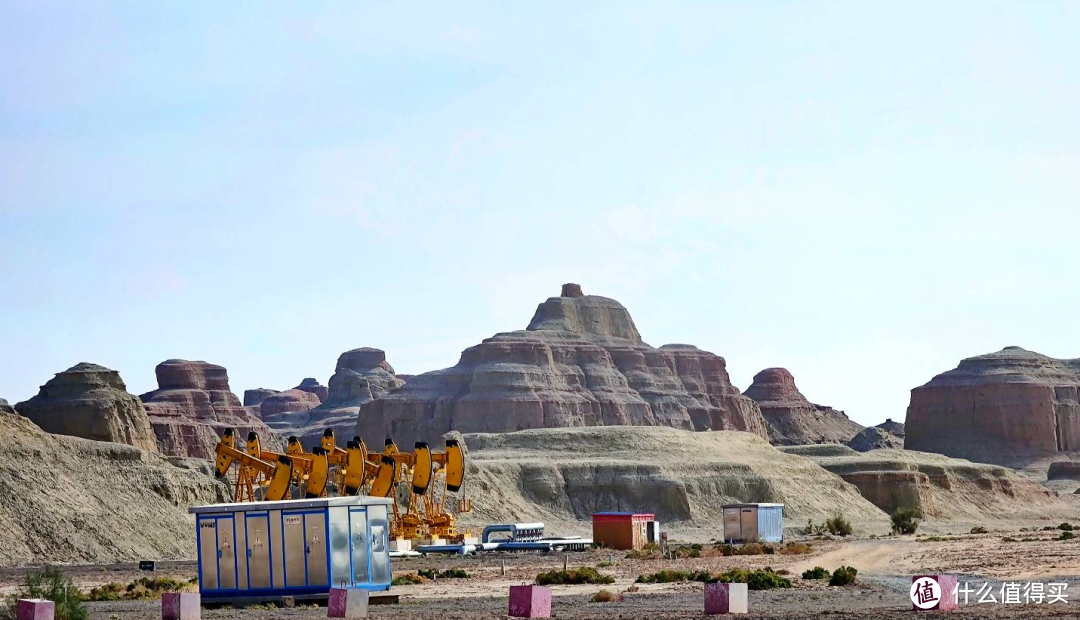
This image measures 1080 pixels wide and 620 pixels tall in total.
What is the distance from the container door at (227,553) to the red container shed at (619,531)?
115ft

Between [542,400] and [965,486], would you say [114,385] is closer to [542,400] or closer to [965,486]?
[542,400]

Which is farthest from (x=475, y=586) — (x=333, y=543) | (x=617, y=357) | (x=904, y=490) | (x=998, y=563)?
(x=617, y=357)

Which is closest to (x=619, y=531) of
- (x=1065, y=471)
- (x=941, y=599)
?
(x=941, y=599)

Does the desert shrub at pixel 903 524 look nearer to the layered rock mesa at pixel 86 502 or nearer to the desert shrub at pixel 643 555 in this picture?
the desert shrub at pixel 643 555

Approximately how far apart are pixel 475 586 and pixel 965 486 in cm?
11125

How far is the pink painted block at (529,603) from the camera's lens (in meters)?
29.9

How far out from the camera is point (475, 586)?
144 ft

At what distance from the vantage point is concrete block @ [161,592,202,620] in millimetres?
31422

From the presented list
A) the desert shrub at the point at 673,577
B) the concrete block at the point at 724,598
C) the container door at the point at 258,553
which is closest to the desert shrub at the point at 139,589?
the container door at the point at 258,553

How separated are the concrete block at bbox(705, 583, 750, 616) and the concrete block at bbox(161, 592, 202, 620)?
1022cm

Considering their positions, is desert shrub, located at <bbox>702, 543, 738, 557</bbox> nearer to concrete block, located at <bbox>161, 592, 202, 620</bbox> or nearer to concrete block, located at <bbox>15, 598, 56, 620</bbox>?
concrete block, located at <bbox>161, 592, 202, 620</bbox>

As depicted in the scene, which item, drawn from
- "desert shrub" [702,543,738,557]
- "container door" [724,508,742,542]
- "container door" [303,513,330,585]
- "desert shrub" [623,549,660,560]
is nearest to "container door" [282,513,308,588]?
"container door" [303,513,330,585]

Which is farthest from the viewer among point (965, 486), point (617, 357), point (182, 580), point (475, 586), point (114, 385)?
point (617, 357)

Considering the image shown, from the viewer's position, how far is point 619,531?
2817 inches
